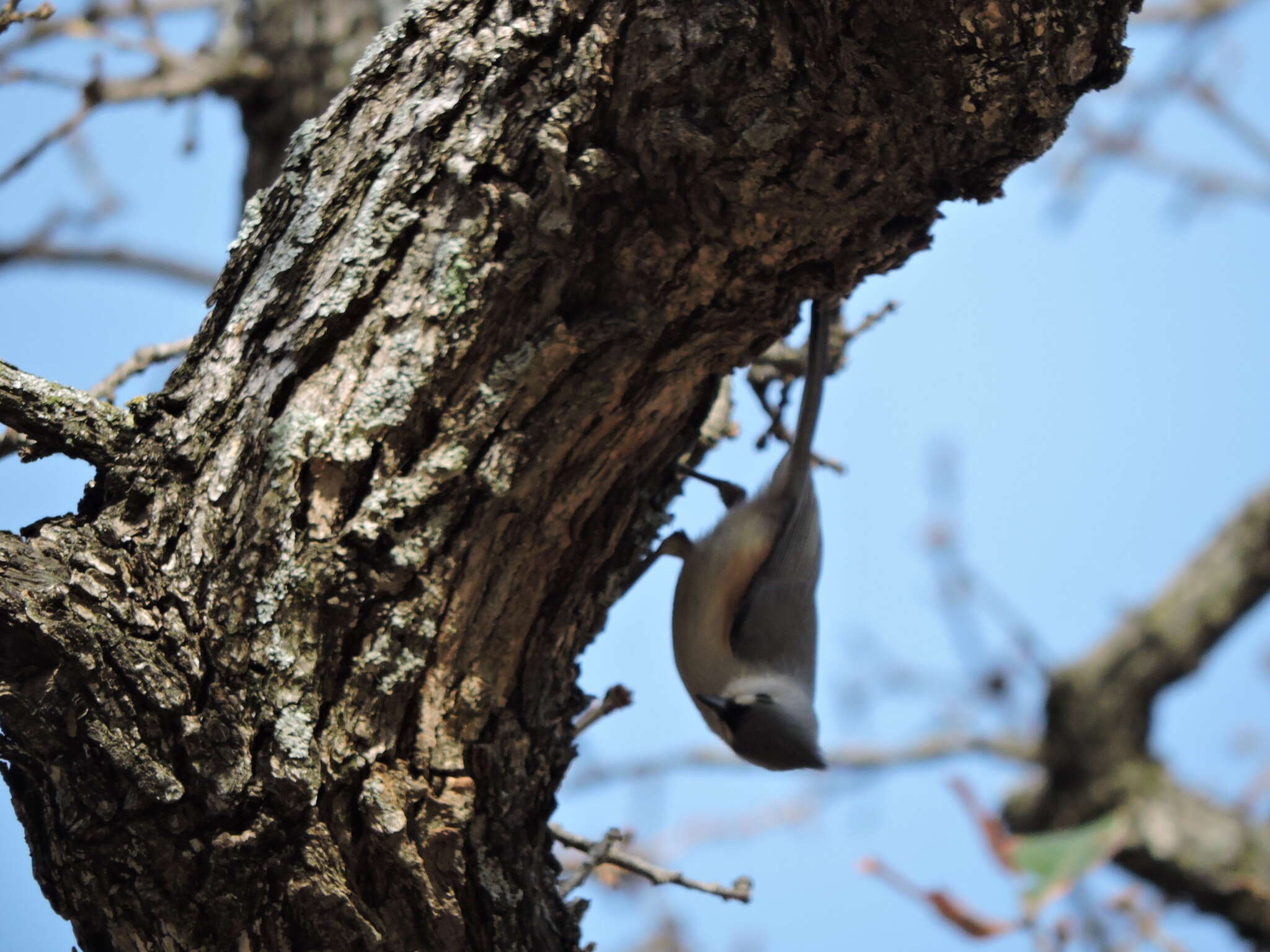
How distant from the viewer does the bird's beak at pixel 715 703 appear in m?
3.29

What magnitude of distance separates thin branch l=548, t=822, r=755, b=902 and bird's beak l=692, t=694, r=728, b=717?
2.39ft

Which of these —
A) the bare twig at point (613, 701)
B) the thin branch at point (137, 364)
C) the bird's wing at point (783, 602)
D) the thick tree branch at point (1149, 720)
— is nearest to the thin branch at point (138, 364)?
the thin branch at point (137, 364)

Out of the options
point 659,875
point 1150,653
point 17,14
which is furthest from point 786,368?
point 1150,653

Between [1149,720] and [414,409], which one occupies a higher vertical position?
[1149,720]

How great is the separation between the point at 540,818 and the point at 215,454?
3.45ft

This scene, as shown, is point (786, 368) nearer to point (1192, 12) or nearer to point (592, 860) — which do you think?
point (592, 860)

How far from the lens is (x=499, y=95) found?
185 cm

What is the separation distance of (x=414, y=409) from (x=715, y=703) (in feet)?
5.89

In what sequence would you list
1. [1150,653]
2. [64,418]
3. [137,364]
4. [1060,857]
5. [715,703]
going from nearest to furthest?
1. [1060,857]
2. [64,418]
3. [137,364]
4. [715,703]
5. [1150,653]

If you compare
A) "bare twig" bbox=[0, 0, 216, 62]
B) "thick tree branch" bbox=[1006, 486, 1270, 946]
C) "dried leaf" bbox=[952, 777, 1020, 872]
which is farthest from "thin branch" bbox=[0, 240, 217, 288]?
"thick tree branch" bbox=[1006, 486, 1270, 946]

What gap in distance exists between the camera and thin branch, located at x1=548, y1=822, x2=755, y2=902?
255 centimetres

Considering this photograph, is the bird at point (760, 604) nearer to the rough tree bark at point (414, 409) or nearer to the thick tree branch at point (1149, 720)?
the rough tree bark at point (414, 409)

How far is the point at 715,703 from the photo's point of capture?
3.30 meters

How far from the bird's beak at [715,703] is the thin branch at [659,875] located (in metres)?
0.73
